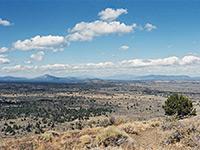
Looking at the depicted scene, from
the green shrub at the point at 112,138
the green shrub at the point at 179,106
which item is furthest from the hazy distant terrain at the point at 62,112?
the green shrub at the point at 112,138

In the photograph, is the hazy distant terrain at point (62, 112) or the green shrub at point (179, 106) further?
the hazy distant terrain at point (62, 112)

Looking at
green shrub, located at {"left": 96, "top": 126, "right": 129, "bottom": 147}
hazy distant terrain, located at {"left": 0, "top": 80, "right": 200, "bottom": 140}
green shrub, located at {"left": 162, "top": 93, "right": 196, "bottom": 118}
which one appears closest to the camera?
green shrub, located at {"left": 96, "top": 126, "right": 129, "bottom": 147}

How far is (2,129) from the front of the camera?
31.8 metres

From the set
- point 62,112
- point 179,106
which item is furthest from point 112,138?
point 62,112

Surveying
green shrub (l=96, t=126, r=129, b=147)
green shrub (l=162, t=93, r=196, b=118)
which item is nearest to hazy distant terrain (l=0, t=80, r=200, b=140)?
green shrub (l=162, t=93, r=196, b=118)

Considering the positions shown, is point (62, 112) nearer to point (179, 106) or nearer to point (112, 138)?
point (179, 106)

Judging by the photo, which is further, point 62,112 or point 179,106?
point 62,112

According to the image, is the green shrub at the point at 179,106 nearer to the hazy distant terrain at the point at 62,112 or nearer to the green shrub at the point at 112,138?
the hazy distant terrain at the point at 62,112

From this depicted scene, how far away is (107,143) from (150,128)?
18.9ft

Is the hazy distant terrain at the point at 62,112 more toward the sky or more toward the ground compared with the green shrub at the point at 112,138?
more toward the ground

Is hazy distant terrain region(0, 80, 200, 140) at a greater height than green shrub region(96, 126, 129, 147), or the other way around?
green shrub region(96, 126, 129, 147)

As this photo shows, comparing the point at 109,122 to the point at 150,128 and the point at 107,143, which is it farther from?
the point at 107,143

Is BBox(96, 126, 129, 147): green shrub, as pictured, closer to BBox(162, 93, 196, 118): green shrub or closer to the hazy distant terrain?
BBox(162, 93, 196, 118): green shrub

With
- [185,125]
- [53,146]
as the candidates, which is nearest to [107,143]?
[53,146]
